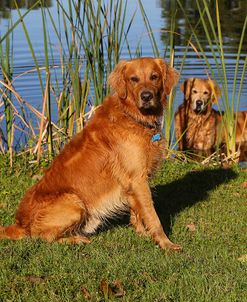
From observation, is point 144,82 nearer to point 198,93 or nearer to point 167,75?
point 167,75

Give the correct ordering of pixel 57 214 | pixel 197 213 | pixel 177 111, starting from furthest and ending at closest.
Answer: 1. pixel 177 111
2. pixel 197 213
3. pixel 57 214

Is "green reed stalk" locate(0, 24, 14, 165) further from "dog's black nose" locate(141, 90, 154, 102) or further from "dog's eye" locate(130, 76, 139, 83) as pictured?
"dog's black nose" locate(141, 90, 154, 102)

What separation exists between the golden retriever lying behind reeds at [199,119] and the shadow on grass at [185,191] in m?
2.01

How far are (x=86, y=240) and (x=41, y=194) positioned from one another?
563 millimetres

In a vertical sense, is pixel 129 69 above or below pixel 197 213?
above

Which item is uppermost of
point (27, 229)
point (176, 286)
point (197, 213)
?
point (176, 286)

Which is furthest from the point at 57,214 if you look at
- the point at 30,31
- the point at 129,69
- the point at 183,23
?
the point at 183,23

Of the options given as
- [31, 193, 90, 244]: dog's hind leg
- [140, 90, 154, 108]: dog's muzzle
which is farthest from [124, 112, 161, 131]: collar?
[31, 193, 90, 244]: dog's hind leg

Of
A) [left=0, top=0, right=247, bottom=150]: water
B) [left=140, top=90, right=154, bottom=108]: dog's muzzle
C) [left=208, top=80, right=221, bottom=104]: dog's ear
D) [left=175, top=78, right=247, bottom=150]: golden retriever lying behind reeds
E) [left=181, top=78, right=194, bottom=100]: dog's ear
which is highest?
[left=140, top=90, right=154, bottom=108]: dog's muzzle

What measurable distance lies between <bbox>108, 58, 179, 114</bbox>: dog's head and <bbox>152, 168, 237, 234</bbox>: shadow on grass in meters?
1.31

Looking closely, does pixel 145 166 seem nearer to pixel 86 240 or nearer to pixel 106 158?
pixel 106 158

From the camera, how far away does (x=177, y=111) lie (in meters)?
10.7

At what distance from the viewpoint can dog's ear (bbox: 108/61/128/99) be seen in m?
5.69

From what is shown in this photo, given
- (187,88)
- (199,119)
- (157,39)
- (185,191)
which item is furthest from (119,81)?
(157,39)
